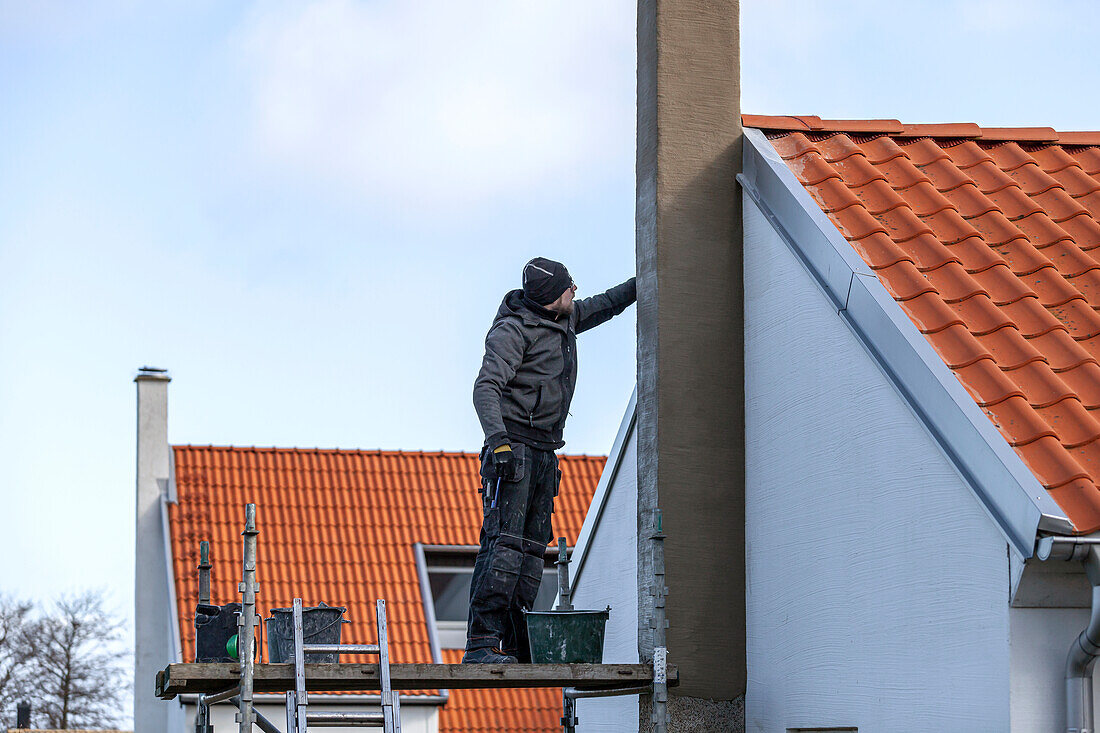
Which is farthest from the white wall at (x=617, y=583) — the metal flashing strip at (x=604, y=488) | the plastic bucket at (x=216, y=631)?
the plastic bucket at (x=216, y=631)

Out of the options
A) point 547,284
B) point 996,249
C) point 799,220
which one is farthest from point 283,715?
point 996,249

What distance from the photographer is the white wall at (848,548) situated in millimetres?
5047

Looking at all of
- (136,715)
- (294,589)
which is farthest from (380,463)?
(136,715)

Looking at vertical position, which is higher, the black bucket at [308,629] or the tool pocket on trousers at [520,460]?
the tool pocket on trousers at [520,460]

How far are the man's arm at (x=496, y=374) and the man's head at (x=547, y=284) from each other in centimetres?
22

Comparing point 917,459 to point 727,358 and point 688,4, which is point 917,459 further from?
point 688,4

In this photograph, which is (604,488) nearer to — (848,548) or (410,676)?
(410,676)

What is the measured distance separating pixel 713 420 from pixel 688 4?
7.33 ft

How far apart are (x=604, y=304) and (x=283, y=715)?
9.59 metres

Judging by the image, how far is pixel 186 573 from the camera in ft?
58.5

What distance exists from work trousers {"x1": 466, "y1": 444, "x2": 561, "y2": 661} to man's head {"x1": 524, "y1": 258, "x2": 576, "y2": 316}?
0.81 metres

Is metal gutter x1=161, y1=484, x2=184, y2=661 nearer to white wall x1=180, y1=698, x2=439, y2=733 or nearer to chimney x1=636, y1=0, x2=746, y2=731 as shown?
white wall x1=180, y1=698, x2=439, y2=733

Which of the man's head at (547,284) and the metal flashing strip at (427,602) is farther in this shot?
the metal flashing strip at (427,602)

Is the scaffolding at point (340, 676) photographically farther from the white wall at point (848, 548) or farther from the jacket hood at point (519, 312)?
the jacket hood at point (519, 312)
